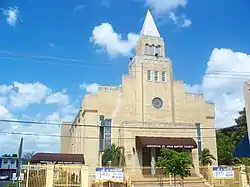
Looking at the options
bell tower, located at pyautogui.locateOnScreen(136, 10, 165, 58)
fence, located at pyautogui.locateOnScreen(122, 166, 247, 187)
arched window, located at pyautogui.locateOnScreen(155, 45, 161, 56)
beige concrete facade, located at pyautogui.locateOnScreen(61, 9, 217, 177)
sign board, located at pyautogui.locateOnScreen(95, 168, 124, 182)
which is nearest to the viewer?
sign board, located at pyautogui.locateOnScreen(95, 168, 124, 182)

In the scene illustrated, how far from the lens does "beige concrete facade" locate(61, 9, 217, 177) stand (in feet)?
110

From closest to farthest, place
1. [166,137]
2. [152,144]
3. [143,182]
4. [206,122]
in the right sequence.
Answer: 1. [143,182]
2. [152,144]
3. [166,137]
4. [206,122]

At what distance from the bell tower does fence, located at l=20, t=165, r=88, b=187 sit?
2397 centimetres

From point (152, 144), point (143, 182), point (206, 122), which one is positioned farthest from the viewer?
point (206, 122)

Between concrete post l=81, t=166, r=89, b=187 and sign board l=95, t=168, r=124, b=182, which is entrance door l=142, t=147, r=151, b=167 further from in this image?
concrete post l=81, t=166, r=89, b=187

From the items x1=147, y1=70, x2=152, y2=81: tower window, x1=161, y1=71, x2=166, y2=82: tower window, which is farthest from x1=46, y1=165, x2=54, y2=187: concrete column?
x1=161, y1=71, x2=166, y2=82: tower window

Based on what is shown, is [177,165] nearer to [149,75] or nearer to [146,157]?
[146,157]

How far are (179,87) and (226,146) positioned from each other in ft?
32.9

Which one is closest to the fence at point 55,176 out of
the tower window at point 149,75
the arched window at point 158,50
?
the tower window at point 149,75

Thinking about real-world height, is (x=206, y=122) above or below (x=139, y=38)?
below

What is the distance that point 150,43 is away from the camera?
1599 inches

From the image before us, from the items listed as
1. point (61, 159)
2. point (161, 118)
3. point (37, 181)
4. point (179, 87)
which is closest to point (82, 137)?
point (61, 159)

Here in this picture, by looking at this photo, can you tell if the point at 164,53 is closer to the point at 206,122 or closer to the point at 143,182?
the point at 206,122

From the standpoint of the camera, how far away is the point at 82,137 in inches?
1411
